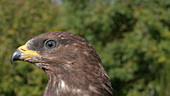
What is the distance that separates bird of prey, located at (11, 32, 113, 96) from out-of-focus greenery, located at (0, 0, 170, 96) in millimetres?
3068

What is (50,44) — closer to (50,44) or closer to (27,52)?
(50,44)

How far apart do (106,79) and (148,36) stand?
175 inches

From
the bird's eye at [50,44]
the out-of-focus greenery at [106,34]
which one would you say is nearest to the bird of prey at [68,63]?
the bird's eye at [50,44]

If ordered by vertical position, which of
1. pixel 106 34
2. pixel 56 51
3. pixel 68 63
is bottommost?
pixel 68 63

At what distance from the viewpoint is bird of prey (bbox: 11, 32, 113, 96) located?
12.8ft

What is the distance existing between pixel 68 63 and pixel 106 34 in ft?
14.3

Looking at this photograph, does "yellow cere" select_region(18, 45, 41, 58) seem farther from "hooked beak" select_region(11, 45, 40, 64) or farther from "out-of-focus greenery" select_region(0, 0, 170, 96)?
"out-of-focus greenery" select_region(0, 0, 170, 96)

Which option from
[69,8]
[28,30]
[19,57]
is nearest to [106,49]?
[69,8]

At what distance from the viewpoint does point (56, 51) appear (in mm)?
4168

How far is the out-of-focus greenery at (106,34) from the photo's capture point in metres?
7.44

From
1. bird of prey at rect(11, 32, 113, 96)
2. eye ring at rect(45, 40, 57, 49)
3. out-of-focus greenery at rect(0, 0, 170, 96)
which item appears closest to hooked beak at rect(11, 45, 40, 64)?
bird of prey at rect(11, 32, 113, 96)

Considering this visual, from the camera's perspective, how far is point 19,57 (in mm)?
4199

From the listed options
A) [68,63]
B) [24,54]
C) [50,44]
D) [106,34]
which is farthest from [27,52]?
[106,34]

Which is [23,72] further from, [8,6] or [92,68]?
[92,68]
